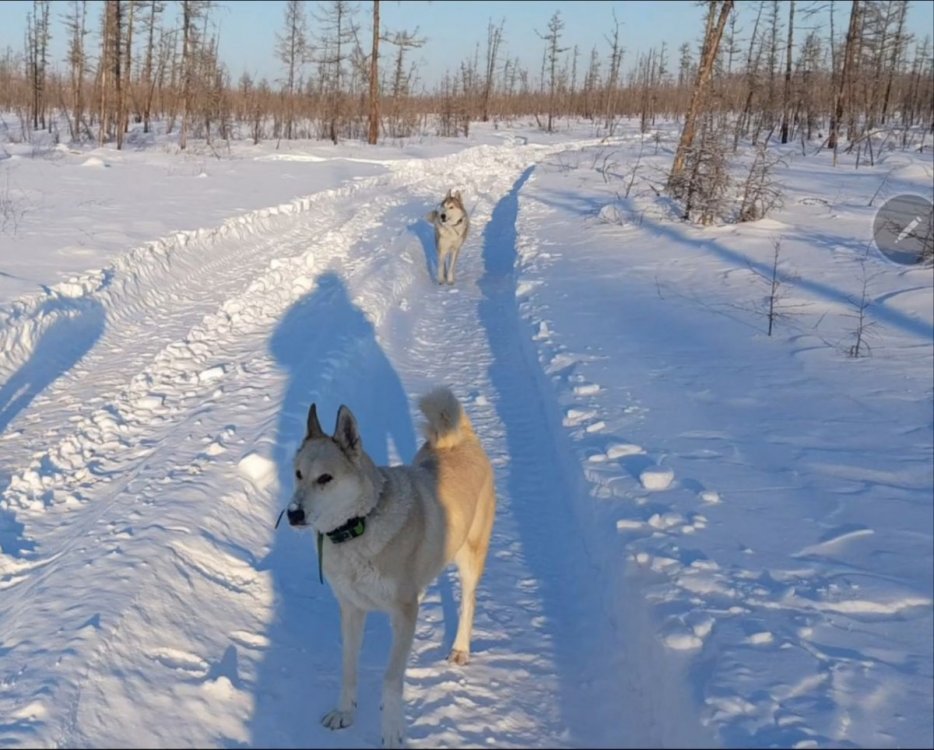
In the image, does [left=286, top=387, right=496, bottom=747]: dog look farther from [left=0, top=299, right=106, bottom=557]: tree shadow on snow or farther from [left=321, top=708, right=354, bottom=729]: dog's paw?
[left=0, top=299, right=106, bottom=557]: tree shadow on snow

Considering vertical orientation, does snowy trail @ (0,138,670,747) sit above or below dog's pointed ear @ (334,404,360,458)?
below

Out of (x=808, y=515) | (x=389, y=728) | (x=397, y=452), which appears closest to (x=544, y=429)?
(x=397, y=452)

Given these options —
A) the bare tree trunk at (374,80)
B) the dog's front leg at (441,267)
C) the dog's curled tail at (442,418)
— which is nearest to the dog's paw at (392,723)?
the dog's curled tail at (442,418)

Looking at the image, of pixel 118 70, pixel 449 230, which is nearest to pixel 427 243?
pixel 449 230

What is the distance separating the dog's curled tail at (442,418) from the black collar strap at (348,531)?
88 centimetres

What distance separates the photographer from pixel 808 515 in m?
4.43

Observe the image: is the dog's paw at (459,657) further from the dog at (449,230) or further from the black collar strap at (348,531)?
the dog at (449,230)

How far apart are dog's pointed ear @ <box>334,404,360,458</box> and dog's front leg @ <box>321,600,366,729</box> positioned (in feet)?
2.17

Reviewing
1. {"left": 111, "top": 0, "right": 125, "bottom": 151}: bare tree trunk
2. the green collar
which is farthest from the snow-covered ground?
{"left": 111, "top": 0, "right": 125, "bottom": 151}: bare tree trunk

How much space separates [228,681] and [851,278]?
903 cm

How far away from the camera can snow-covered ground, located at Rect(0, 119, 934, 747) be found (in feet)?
10.6

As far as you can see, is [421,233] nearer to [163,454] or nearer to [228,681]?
[163,454]

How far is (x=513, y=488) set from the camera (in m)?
5.64

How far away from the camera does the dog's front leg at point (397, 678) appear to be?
3.13 meters
